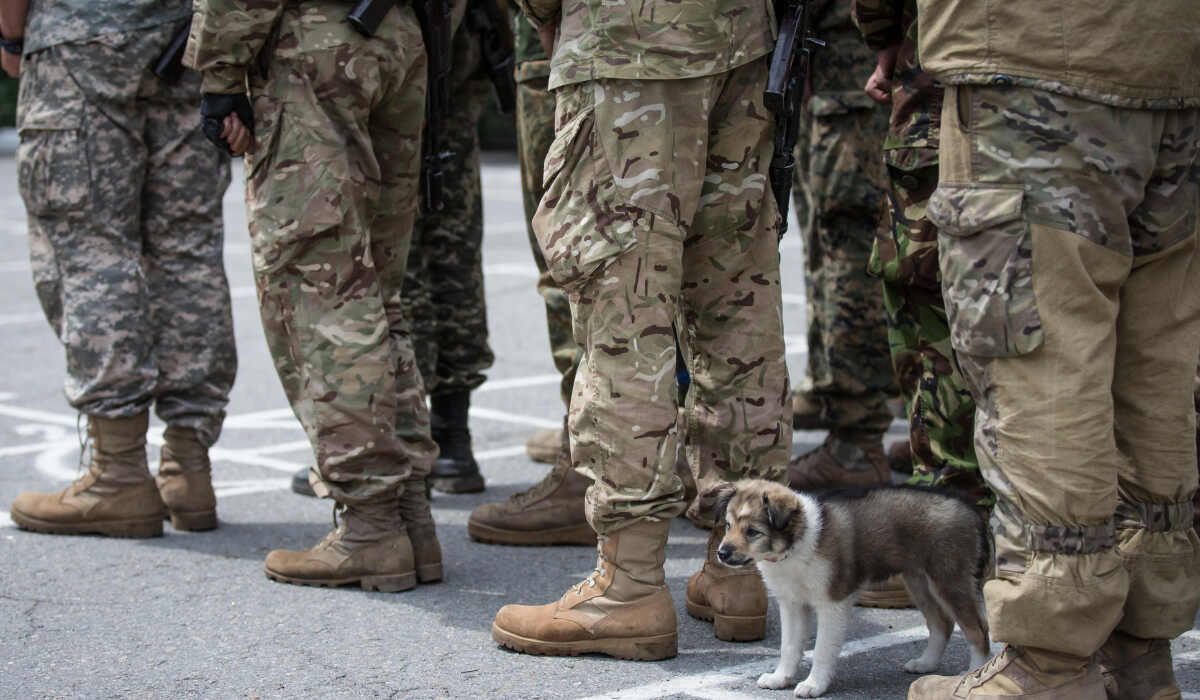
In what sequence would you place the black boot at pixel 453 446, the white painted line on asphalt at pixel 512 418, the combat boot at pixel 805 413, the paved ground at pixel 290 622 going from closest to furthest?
the paved ground at pixel 290 622, the black boot at pixel 453 446, the combat boot at pixel 805 413, the white painted line on asphalt at pixel 512 418

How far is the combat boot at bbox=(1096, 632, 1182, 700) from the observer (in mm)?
3209

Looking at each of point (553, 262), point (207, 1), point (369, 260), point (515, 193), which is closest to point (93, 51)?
point (207, 1)

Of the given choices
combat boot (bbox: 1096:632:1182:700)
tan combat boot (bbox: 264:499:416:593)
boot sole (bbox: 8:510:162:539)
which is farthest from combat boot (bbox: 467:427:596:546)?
combat boot (bbox: 1096:632:1182:700)

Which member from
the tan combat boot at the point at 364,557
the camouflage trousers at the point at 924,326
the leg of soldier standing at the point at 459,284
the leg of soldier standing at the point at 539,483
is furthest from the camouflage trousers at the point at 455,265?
the camouflage trousers at the point at 924,326

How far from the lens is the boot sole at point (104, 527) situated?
16.0ft

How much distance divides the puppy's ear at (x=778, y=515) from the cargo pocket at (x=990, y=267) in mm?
640

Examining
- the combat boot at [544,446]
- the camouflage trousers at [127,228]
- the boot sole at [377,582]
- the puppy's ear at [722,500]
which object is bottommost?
the combat boot at [544,446]

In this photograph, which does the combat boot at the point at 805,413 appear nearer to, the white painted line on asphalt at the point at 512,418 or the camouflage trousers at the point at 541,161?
the white painted line on asphalt at the point at 512,418

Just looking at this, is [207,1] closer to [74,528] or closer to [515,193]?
[74,528]

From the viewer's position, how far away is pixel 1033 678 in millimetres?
3000

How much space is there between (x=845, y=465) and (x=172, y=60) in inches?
104

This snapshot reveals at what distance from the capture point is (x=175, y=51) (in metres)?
4.72

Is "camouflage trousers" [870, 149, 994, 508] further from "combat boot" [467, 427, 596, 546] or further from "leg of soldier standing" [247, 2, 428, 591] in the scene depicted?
"leg of soldier standing" [247, 2, 428, 591]

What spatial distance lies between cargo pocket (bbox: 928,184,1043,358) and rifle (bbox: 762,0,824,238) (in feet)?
2.40
